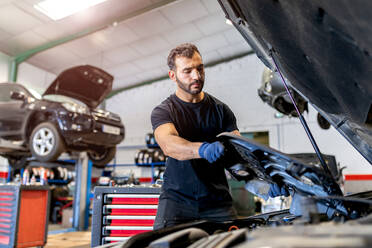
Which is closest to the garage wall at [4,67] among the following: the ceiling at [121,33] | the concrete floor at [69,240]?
the ceiling at [121,33]

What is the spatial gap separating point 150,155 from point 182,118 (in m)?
5.80

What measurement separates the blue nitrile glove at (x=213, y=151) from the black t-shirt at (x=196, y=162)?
1.21 feet

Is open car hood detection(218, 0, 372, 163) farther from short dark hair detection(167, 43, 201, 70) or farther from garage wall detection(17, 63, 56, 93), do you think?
garage wall detection(17, 63, 56, 93)

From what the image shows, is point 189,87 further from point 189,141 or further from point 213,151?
point 213,151

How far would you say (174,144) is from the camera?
45.9 inches

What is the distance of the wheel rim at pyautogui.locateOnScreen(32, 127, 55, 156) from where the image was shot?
4.05 metres

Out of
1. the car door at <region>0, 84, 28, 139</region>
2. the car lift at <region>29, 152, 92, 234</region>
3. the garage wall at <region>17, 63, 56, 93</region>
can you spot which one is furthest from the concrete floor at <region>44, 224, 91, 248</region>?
the garage wall at <region>17, 63, 56, 93</region>

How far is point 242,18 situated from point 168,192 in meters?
0.76

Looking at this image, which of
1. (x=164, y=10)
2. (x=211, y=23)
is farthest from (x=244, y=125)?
(x=164, y=10)

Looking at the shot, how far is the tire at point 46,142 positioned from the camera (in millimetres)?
4004

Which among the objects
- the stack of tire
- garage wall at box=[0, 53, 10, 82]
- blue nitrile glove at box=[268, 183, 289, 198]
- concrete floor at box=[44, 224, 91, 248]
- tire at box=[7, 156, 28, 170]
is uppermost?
garage wall at box=[0, 53, 10, 82]

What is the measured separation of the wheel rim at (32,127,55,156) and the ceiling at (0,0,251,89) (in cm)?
230

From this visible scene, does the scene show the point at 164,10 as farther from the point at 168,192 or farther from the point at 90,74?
the point at 168,192

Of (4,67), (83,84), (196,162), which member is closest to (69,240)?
(83,84)
